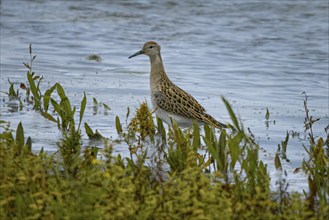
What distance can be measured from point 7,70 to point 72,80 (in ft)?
3.94

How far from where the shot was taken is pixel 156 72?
440 inches

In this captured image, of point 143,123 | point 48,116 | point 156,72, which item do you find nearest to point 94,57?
point 156,72

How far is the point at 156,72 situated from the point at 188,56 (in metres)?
5.87

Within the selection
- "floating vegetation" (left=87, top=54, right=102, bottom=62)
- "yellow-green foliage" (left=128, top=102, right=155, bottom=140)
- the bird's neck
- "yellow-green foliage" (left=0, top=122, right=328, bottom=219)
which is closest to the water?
"floating vegetation" (left=87, top=54, right=102, bottom=62)

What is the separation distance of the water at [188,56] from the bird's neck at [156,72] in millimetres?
633

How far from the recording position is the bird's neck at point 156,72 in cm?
1102

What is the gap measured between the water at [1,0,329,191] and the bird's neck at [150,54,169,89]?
24.9 inches

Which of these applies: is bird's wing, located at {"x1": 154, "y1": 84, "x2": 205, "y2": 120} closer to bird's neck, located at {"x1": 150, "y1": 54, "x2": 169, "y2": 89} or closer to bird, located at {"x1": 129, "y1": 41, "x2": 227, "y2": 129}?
bird, located at {"x1": 129, "y1": 41, "x2": 227, "y2": 129}

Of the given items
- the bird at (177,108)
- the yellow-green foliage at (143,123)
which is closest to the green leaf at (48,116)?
the yellow-green foliage at (143,123)

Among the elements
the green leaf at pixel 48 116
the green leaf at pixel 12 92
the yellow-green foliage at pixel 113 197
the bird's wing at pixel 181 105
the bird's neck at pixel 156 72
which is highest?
the bird's neck at pixel 156 72

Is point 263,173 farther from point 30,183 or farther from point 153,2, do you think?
point 153,2

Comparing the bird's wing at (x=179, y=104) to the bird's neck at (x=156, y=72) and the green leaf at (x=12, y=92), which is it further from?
the green leaf at (x=12, y=92)

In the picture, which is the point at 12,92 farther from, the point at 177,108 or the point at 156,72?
the point at 177,108

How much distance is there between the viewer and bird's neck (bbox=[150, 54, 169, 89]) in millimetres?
11023
